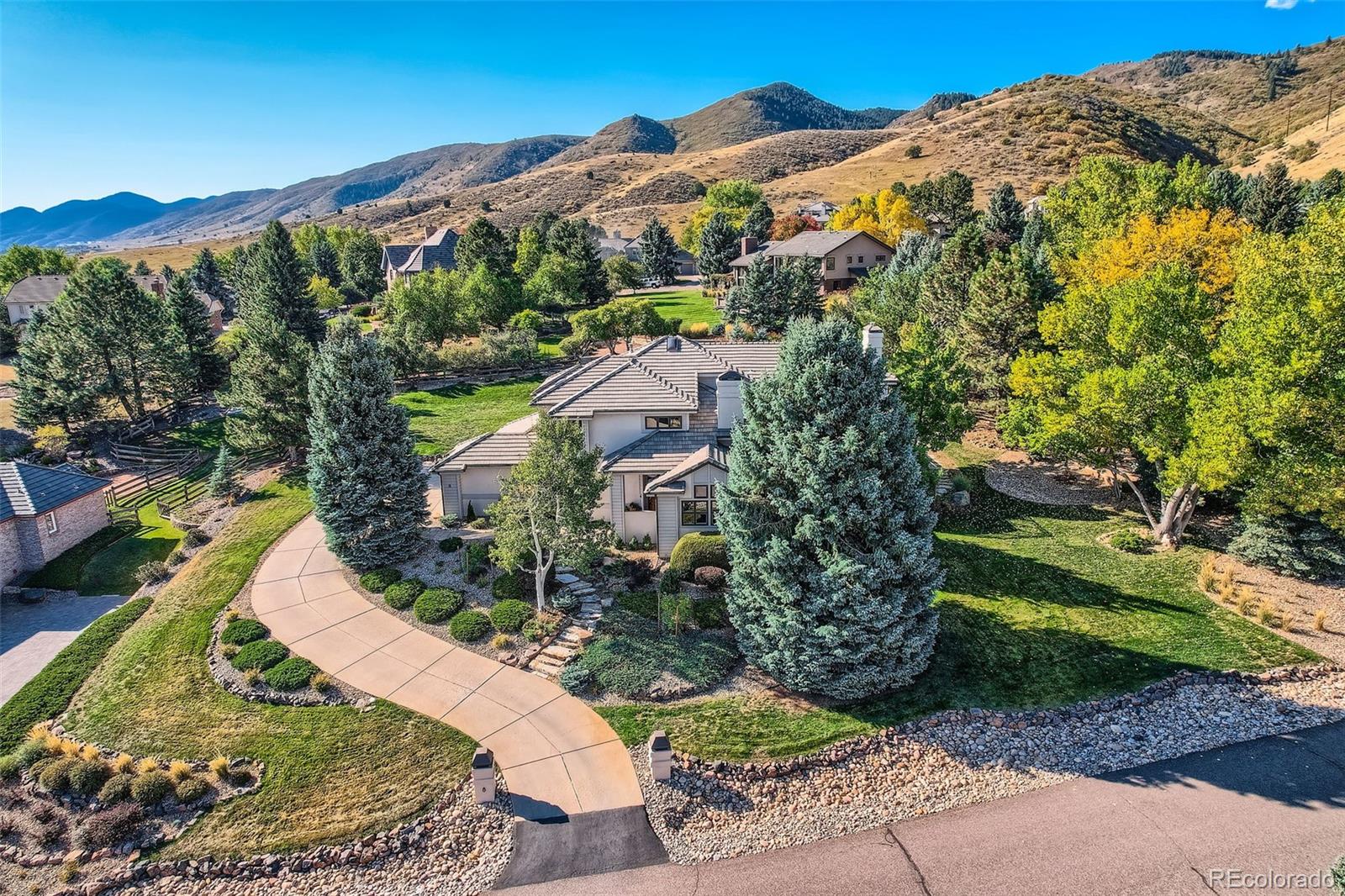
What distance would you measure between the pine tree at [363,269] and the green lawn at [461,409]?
1823 inches

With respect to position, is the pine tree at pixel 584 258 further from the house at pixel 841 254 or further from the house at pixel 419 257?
the house at pixel 841 254

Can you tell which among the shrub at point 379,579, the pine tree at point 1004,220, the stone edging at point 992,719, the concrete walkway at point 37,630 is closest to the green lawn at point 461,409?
the shrub at point 379,579

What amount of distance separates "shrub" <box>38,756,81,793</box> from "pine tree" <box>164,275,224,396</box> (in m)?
37.4

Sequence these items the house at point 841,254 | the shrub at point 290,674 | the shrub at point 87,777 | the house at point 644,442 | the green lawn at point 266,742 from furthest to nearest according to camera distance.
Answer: the house at point 841,254 < the house at point 644,442 < the shrub at point 290,674 < the shrub at point 87,777 < the green lawn at point 266,742

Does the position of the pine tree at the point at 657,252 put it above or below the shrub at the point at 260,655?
above

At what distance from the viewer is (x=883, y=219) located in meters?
80.4

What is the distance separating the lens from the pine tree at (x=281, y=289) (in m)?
63.4

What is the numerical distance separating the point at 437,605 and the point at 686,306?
184 feet

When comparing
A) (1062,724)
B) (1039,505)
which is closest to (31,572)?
(1062,724)

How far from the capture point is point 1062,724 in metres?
16.7

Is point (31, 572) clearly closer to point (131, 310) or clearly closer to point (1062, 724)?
point (131, 310)

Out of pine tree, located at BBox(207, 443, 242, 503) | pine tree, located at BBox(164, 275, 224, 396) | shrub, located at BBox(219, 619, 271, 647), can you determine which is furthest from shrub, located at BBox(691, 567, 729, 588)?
pine tree, located at BBox(164, 275, 224, 396)

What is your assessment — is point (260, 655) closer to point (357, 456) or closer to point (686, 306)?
point (357, 456)

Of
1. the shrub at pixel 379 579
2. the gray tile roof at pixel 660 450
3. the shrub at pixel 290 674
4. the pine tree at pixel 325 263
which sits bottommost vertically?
the shrub at pixel 290 674
